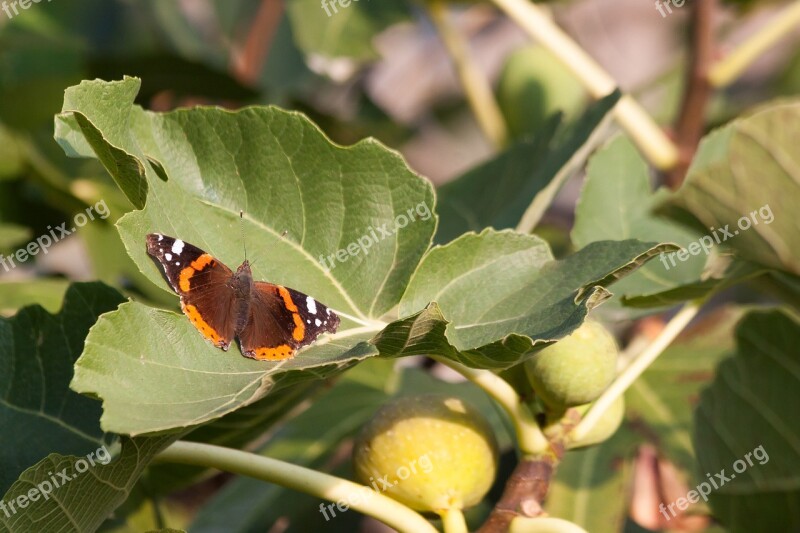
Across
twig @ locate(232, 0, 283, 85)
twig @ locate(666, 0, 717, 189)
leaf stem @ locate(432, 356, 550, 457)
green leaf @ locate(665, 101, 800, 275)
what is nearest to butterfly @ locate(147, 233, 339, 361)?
leaf stem @ locate(432, 356, 550, 457)

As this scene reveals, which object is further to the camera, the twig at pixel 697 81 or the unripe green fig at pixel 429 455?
the twig at pixel 697 81

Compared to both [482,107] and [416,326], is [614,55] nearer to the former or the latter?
[482,107]

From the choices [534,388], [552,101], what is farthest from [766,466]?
[552,101]

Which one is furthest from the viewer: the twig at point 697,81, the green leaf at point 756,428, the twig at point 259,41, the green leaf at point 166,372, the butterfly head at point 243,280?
the twig at point 259,41

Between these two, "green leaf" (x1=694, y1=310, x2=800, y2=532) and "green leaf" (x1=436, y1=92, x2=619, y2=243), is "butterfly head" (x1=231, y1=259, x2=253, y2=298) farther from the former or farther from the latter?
"green leaf" (x1=694, y1=310, x2=800, y2=532)

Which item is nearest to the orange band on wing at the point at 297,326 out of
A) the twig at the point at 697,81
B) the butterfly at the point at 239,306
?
the butterfly at the point at 239,306

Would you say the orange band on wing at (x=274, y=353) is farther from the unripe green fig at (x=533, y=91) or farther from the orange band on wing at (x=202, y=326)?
the unripe green fig at (x=533, y=91)
